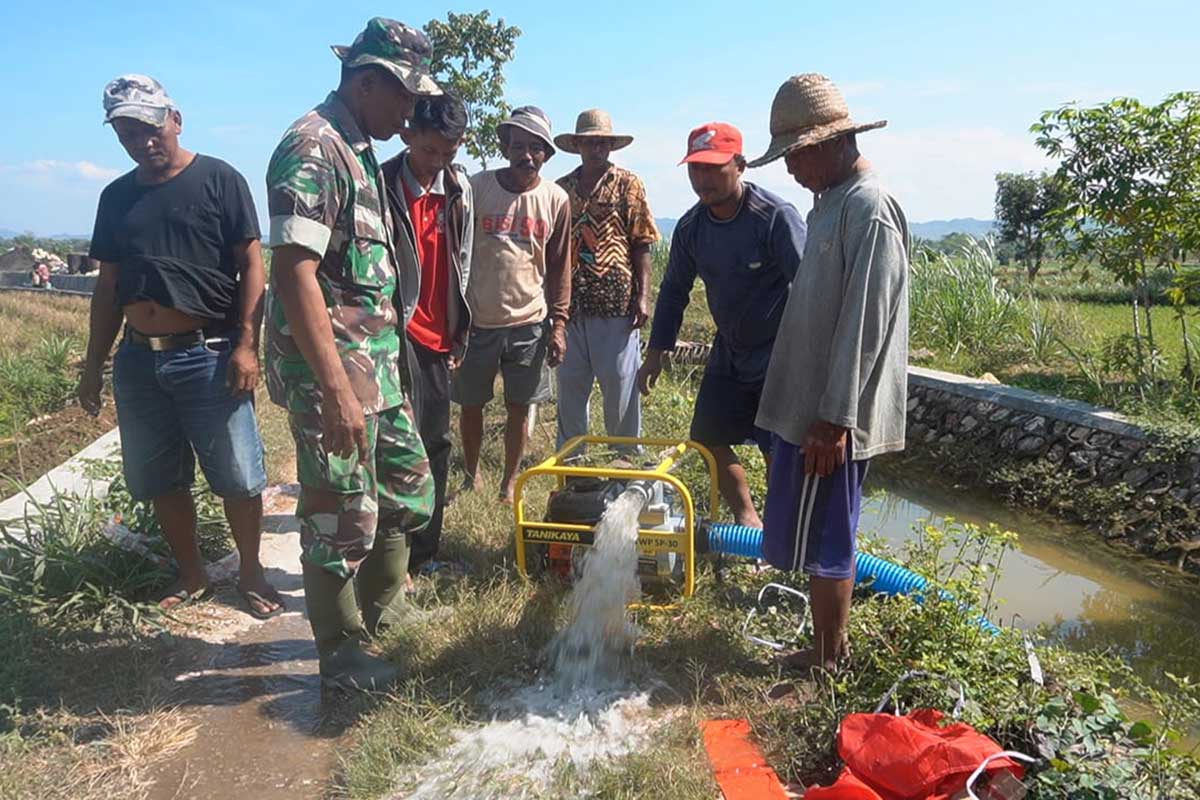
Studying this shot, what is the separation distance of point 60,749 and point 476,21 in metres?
10.3

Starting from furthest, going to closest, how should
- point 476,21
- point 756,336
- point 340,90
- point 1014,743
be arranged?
point 476,21 < point 756,336 < point 340,90 < point 1014,743

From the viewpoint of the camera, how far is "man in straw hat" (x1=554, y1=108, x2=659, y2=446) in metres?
4.66

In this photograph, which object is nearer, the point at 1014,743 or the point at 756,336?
the point at 1014,743

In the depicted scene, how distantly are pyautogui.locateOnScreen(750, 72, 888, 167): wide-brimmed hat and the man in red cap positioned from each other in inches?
25.4

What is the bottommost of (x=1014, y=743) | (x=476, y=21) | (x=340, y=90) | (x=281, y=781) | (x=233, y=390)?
(x=281, y=781)

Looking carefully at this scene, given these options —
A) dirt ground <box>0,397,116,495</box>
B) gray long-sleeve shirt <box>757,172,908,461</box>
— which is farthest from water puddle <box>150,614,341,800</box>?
dirt ground <box>0,397,116,495</box>

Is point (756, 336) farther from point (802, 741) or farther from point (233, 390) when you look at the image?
point (233, 390)

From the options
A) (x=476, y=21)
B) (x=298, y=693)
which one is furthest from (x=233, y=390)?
(x=476, y=21)

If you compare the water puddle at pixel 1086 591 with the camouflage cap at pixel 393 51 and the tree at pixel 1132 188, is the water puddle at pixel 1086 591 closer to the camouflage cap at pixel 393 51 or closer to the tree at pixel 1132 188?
the tree at pixel 1132 188

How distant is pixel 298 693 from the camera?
304cm

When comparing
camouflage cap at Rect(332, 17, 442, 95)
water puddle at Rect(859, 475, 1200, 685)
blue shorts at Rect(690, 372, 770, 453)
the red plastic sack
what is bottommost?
water puddle at Rect(859, 475, 1200, 685)

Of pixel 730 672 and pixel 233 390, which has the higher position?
pixel 233 390

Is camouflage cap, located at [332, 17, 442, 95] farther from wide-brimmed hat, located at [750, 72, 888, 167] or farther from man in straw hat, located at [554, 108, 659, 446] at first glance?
man in straw hat, located at [554, 108, 659, 446]

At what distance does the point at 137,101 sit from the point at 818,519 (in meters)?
2.85
